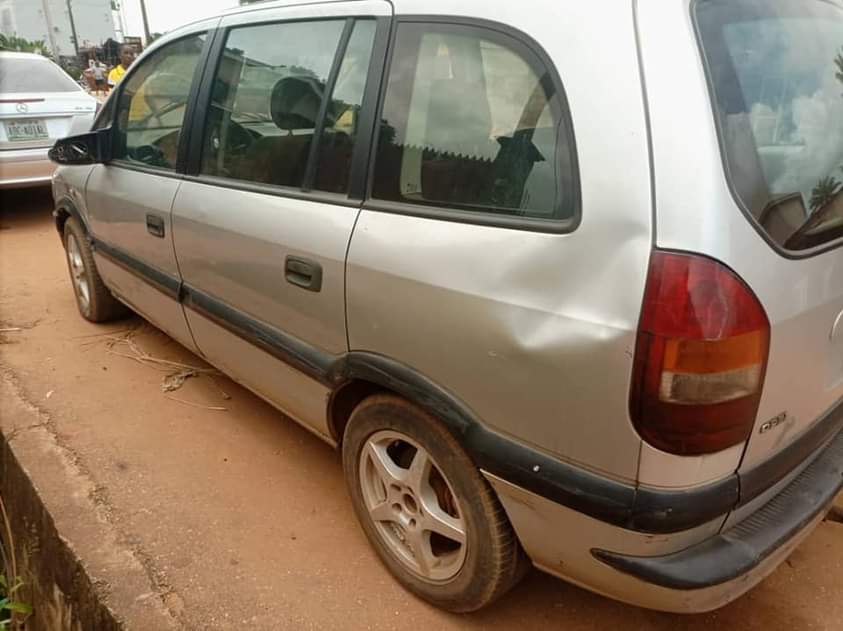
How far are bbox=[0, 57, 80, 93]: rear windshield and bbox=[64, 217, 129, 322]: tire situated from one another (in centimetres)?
349

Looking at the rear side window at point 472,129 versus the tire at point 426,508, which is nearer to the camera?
the rear side window at point 472,129

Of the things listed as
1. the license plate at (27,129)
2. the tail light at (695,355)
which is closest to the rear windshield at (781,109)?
the tail light at (695,355)

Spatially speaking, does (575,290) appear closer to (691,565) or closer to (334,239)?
(691,565)

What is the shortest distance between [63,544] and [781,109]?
256 centimetres

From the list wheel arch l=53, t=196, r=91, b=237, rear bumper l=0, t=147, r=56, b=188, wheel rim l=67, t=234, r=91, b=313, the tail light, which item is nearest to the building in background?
rear bumper l=0, t=147, r=56, b=188

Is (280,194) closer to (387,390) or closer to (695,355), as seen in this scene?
(387,390)

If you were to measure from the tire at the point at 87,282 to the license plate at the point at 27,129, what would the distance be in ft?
10.0

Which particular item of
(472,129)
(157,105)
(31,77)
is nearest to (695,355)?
(472,129)

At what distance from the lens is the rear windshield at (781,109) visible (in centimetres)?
133

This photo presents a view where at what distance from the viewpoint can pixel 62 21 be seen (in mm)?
42188

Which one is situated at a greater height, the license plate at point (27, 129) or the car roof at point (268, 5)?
the car roof at point (268, 5)

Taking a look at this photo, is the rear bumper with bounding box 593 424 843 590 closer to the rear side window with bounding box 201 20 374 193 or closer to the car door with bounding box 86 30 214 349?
the rear side window with bounding box 201 20 374 193

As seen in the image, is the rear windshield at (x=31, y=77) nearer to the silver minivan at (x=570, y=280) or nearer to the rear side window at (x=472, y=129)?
the silver minivan at (x=570, y=280)

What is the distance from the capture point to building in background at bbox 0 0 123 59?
37.6 metres
